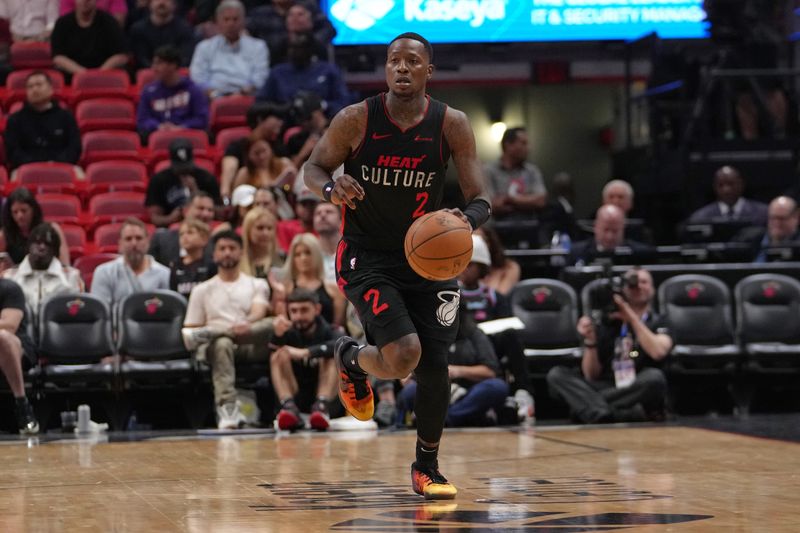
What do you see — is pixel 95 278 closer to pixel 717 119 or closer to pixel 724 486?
→ pixel 724 486

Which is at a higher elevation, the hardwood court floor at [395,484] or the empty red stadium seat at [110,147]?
the empty red stadium seat at [110,147]

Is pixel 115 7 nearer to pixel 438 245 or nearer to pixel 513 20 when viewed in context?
pixel 513 20

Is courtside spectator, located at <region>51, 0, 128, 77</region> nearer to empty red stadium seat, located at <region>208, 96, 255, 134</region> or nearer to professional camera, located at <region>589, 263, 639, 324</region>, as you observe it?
empty red stadium seat, located at <region>208, 96, 255, 134</region>

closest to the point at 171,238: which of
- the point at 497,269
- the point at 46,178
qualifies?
the point at 46,178

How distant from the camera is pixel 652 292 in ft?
31.7

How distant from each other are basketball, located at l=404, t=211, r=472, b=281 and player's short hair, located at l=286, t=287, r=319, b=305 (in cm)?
420

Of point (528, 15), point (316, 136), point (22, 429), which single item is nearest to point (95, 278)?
point (22, 429)

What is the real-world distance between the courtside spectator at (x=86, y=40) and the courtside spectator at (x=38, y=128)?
1.33 meters

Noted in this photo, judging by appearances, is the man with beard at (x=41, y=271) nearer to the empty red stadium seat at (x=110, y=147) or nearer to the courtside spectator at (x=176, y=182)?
the courtside spectator at (x=176, y=182)

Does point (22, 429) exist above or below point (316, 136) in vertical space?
below

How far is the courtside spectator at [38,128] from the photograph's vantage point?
1181 centimetres

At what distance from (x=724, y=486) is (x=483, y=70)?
Result: 466 inches

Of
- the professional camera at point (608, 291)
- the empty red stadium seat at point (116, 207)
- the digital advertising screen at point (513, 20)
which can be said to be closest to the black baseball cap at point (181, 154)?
the empty red stadium seat at point (116, 207)

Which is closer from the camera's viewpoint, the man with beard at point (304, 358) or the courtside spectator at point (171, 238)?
the man with beard at point (304, 358)
